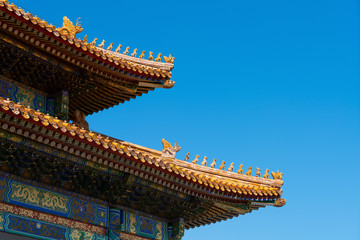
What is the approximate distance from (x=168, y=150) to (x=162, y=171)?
8.60 ft

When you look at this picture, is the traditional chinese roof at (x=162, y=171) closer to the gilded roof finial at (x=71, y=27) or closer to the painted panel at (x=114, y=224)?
the painted panel at (x=114, y=224)

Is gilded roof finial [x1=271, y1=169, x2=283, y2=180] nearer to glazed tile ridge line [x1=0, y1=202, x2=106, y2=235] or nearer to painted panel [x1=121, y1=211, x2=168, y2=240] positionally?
painted panel [x1=121, y1=211, x2=168, y2=240]

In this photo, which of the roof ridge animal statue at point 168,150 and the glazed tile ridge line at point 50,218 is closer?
the glazed tile ridge line at point 50,218

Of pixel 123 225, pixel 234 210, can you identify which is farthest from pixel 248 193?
pixel 123 225

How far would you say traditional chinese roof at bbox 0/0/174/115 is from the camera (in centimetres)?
1608

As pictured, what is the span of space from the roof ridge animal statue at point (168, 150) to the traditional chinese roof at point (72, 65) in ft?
7.32

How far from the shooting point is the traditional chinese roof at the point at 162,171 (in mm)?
13219

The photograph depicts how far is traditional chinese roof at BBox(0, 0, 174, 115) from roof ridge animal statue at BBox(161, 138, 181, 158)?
223 centimetres

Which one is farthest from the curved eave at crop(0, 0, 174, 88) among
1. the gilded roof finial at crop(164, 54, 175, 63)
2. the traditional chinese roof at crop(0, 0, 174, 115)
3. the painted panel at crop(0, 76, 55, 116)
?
the painted panel at crop(0, 76, 55, 116)

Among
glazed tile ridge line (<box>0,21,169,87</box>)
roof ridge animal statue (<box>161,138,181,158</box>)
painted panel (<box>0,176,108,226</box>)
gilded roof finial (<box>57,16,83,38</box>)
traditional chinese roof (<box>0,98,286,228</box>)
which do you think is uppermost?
gilded roof finial (<box>57,16,83,38</box>)

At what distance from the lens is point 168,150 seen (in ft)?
61.1

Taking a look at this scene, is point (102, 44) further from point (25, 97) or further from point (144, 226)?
point (144, 226)

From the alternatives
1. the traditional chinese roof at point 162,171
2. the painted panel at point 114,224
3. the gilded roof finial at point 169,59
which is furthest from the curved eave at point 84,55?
the painted panel at point 114,224

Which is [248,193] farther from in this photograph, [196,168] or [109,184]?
[109,184]
